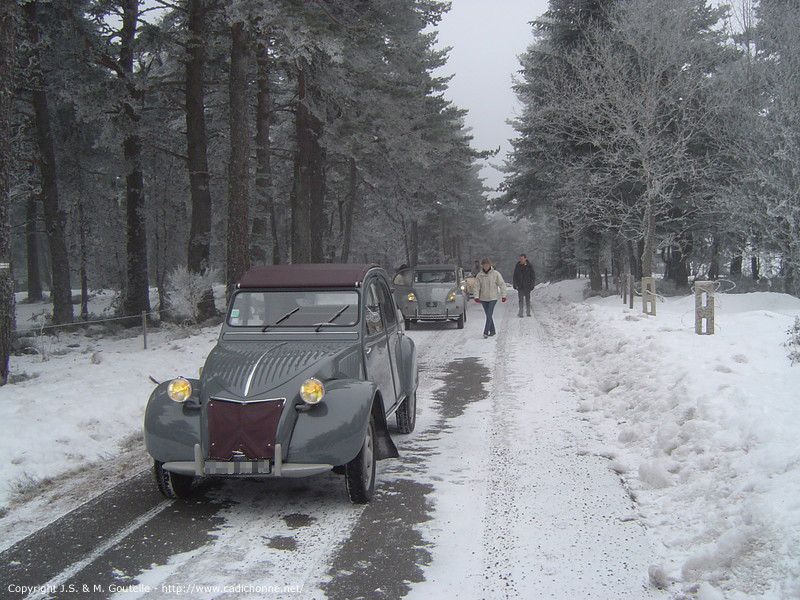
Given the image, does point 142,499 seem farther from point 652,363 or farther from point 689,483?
point 652,363

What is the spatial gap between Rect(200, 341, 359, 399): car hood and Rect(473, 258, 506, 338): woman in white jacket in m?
10.9

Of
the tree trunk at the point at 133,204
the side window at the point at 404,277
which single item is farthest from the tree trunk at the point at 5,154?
the side window at the point at 404,277

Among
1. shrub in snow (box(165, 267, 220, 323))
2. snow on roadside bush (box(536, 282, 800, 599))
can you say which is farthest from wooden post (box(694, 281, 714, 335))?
shrub in snow (box(165, 267, 220, 323))

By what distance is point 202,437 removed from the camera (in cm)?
521

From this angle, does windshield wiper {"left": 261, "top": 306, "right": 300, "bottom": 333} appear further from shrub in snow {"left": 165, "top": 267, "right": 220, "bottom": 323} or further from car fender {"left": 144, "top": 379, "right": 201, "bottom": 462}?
shrub in snow {"left": 165, "top": 267, "right": 220, "bottom": 323}

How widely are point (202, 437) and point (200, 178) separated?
15.2 meters

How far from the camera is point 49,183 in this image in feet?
65.6

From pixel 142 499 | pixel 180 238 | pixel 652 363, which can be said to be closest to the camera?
pixel 142 499

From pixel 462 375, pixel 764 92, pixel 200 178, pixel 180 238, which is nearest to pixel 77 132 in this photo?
pixel 200 178

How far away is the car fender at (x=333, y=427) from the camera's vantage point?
5.08 metres

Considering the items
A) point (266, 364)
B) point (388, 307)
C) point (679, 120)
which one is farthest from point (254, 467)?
point (679, 120)

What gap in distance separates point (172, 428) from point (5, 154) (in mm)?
→ 6477

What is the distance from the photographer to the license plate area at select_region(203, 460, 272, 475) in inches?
198

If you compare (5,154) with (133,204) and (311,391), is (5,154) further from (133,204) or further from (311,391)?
(133,204)
